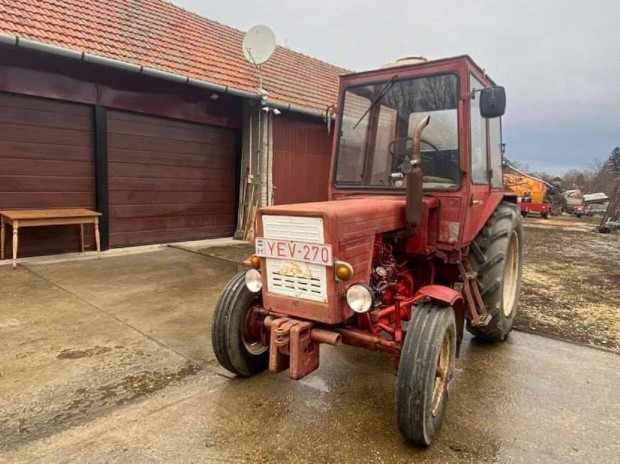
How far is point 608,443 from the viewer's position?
83.8 inches

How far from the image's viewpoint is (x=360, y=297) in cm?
205

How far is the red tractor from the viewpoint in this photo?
2100mm

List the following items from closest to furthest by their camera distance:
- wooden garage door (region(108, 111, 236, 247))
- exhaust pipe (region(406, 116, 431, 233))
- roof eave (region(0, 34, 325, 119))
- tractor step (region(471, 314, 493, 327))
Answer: exhaust pipe (region(406, 116, 431, 233)), tractor step (region(471, 314, 493, 327)), roof eave (region(0, 34, 325, 119)), wooden garage door (region(108, 111, 236, 247))

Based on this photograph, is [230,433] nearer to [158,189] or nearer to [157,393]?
[157,393]

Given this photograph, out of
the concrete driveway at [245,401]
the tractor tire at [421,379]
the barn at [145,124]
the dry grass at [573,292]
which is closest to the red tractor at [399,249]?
the tractor tire at [421,379]

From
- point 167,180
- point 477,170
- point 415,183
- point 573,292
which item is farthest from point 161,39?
point 573,292

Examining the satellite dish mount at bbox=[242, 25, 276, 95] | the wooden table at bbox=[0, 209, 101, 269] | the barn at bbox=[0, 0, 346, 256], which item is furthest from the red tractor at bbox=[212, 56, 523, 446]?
the satellite dish mount at bbox=[242, 25, 276, 95]

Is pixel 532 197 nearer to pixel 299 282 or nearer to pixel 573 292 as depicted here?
pixel 573 292

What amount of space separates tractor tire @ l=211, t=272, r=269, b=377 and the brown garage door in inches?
229

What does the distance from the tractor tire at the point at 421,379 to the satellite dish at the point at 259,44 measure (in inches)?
252

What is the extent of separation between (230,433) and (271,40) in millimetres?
6720

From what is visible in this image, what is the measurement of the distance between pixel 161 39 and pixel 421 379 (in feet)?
23.4

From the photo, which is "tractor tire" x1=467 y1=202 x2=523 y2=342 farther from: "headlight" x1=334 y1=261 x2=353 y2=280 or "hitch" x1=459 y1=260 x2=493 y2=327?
"headlight" x1=334 y1=261 x2=353 y2=280

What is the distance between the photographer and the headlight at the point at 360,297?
6.65ft
